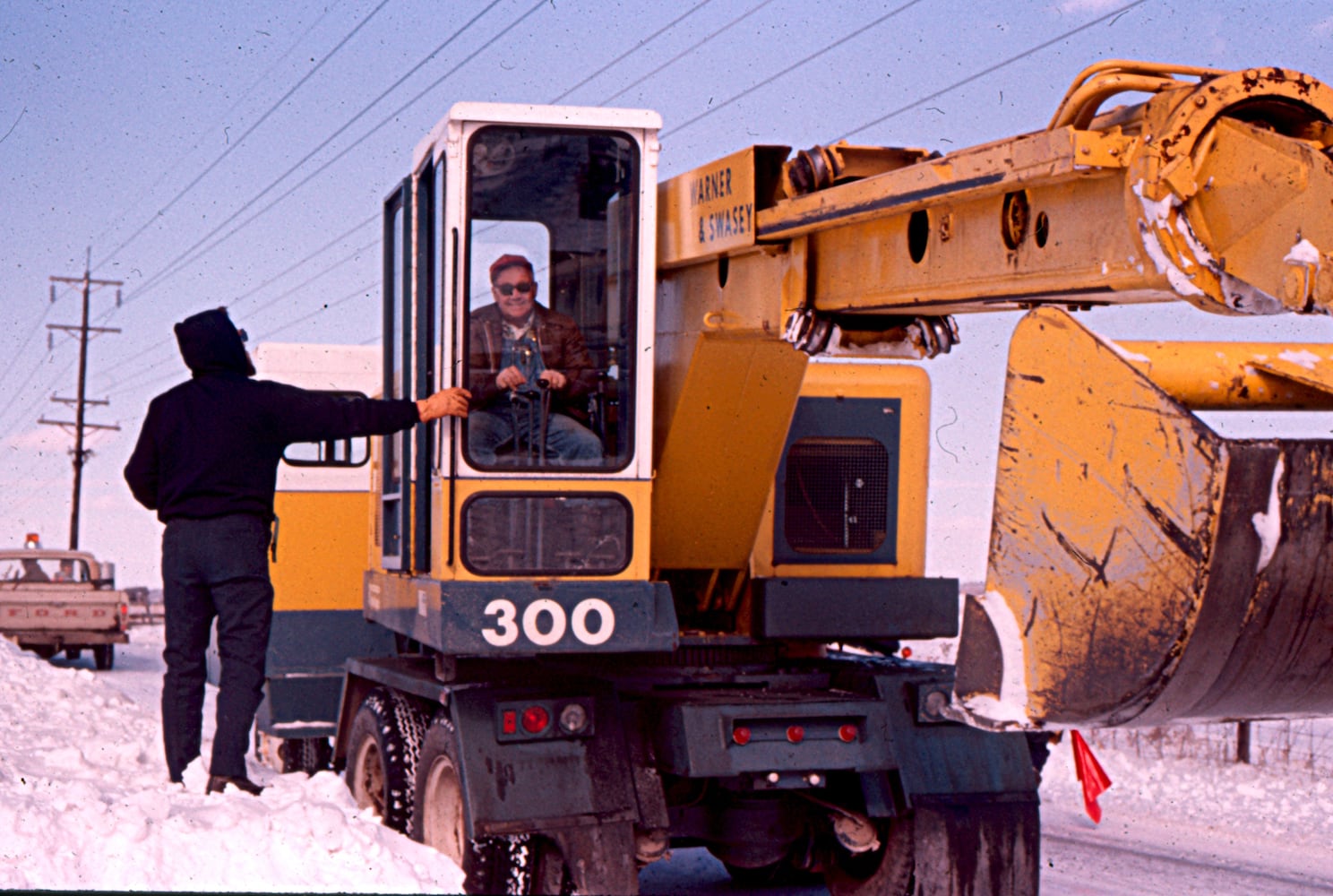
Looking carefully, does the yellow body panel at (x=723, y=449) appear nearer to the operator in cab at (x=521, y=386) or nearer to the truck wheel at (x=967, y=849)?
the operator in cab at (x=521, y=386)

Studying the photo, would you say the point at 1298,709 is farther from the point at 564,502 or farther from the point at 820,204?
the point at 564,502

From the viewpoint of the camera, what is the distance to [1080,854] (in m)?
10.0

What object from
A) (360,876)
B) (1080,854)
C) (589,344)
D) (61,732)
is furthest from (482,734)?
(61,732)

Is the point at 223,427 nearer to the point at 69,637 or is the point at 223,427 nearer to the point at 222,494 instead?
the point at 222,494

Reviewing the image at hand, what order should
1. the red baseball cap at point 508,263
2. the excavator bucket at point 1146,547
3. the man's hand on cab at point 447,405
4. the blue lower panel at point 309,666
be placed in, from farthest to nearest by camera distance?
the blue lower panel at point 309,666 → the red baseball cap at point 508,263 → the man's hand on cab at point 447,405 → the excavator bucket at point 1146,547

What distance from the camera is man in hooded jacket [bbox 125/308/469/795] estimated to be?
6812mm

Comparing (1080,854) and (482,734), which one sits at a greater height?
(482,734)

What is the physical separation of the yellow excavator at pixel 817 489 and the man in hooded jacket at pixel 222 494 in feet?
1.88

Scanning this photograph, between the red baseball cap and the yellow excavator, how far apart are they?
0.5 inches

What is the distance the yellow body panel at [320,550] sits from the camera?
1084cm

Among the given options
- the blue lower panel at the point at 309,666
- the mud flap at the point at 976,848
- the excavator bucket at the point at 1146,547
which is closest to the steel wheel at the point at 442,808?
the mud flap at the point at 976,848

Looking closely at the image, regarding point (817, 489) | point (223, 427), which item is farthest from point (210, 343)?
point (817, 489)

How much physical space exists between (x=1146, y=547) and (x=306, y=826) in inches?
124

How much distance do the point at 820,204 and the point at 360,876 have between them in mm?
2786
